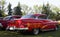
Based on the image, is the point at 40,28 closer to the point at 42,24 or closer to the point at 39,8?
Answer: the point at 42,24

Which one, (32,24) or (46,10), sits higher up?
(32,24)

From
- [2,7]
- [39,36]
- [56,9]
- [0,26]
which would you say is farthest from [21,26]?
[56,9]

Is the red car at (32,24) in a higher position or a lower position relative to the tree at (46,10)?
higher

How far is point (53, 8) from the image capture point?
6212cm

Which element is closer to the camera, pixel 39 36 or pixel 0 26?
pixel 39 36

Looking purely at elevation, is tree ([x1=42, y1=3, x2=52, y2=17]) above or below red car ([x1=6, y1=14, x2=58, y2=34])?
below

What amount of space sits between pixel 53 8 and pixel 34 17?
50.4 m

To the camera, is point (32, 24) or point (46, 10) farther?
point (46, 10)

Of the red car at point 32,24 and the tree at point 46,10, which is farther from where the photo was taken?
the tree at point 46,10

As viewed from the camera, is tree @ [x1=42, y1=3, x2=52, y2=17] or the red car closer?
the red car

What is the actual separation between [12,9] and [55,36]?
185 ft

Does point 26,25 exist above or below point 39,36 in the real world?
above

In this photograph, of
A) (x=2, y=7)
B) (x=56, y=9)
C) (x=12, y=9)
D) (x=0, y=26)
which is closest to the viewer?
(x=0, y=26)

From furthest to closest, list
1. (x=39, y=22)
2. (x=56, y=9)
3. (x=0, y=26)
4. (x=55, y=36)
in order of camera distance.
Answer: (x=56, y=9), (x=0, y=26), (x=39, y=22), (x=55, y=36)
